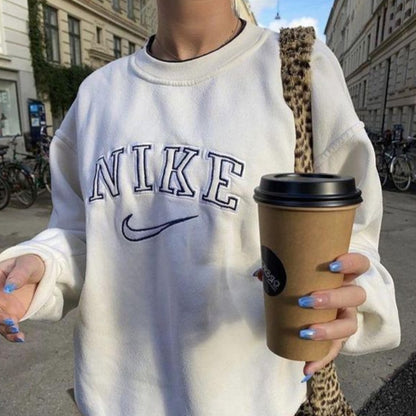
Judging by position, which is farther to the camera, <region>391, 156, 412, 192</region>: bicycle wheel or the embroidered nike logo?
<region>391, 156, 412, 192</region>: bicycle wheel

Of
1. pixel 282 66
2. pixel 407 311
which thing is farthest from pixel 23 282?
pixel 407 311

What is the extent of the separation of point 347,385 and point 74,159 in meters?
2.10

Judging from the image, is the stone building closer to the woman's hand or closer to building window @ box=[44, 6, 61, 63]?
building window @ box=[44, 6, 61, 63]

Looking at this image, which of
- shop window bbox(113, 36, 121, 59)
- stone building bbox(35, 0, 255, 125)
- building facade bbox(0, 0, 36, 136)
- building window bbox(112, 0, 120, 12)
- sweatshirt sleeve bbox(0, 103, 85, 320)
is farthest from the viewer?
shop window bbox(113, 36, 121, 59)

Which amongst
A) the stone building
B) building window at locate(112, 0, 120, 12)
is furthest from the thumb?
building window at locate(112, 0, 120, 12)

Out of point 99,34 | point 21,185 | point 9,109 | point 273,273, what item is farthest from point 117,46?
point 273,273

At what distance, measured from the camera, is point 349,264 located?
2.17 ft

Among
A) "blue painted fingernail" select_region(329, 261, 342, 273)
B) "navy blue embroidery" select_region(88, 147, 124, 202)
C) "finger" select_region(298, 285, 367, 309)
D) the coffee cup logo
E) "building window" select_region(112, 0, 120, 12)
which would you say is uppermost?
"building window" select_region(112, 0, 120, 12)

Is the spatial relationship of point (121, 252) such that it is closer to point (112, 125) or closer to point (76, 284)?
point (76, 284)

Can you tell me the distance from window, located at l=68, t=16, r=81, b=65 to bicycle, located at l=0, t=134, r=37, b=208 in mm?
10396

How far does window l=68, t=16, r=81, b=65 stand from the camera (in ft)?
51.1

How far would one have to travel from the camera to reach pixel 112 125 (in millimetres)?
1017

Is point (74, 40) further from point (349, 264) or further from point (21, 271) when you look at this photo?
point (349, 264)

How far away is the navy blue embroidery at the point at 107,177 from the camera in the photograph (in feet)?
3.19
